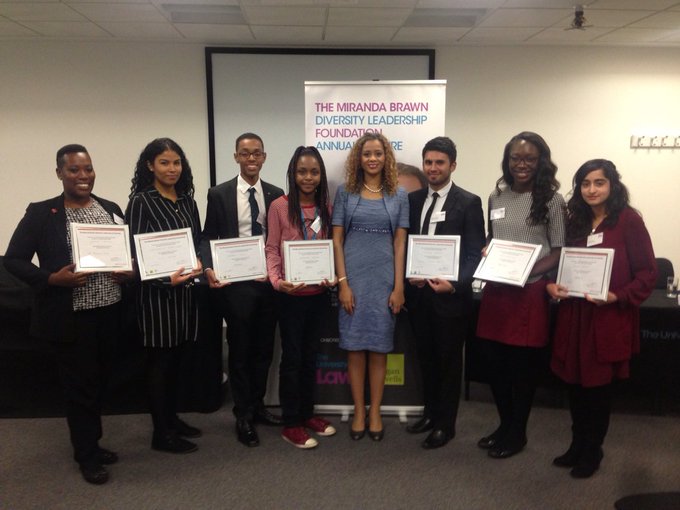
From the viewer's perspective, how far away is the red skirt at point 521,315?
2.30 metres

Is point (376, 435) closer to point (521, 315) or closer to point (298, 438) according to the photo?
point (298, 438)

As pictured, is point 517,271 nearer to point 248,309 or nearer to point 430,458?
point 430,458

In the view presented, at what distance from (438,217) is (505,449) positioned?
4.16 ft

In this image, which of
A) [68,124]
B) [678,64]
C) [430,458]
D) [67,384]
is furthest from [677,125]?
[68,124]

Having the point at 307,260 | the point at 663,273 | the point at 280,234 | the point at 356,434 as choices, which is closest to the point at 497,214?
the point at 307,260

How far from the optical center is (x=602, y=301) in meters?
2.09

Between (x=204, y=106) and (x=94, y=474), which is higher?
(x=204, y=106)

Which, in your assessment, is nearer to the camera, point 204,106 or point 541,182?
point 541,182

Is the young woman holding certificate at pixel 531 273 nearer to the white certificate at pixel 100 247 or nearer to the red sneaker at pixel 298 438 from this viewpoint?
the red sneaker at pixel 298 438

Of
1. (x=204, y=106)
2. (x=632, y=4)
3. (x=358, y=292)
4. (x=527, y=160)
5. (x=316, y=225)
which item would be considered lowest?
(x=358, y=292)

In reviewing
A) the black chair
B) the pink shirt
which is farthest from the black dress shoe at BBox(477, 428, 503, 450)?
the black chair

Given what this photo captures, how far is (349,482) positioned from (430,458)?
1.59 feet

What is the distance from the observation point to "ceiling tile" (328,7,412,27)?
12.9ft

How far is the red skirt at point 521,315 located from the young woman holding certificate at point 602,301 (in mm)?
75
